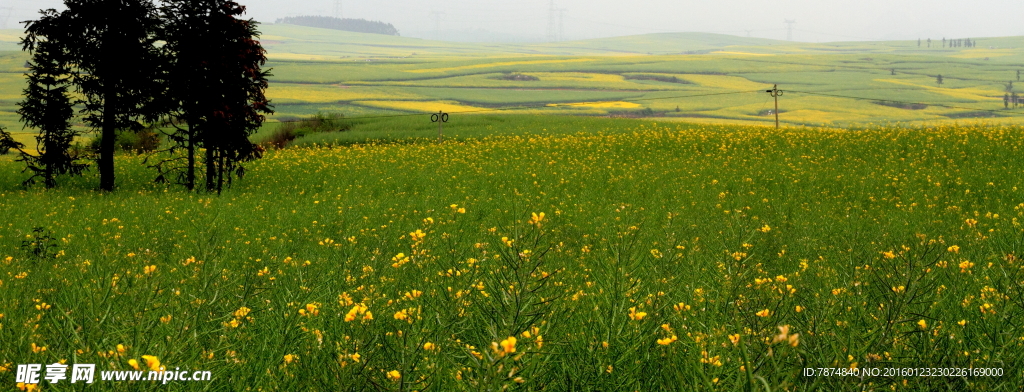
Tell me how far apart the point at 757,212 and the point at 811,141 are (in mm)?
11914

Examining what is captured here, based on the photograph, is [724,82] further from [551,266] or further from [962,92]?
[551,266]

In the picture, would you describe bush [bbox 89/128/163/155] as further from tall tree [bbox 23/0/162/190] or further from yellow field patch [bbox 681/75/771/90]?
yellow field patch [bbox 681/75/771/90]

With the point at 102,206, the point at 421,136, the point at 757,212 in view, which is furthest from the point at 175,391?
the point at 421,136

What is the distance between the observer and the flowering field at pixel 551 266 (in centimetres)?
302

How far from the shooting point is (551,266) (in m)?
6.91

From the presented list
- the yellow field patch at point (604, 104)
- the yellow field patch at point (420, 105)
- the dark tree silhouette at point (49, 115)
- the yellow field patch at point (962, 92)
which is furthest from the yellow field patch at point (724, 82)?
the dark tree silhouette at point (49, 115)

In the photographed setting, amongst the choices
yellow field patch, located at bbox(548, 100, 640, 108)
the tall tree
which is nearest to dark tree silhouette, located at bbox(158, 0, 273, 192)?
the tall tree

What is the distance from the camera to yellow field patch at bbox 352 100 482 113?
88.6 m

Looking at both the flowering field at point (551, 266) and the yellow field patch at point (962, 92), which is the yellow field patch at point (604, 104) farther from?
the flowering field at point (551, 266)

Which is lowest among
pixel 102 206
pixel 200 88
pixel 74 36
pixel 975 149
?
pixel 102 206

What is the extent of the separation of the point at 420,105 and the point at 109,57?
7332 cm

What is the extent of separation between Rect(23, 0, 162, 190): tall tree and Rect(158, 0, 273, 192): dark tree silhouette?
1134 millimetres

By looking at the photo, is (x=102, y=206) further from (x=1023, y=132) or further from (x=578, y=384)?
(x=1023, y=132)

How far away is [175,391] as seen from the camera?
2.74 meters
